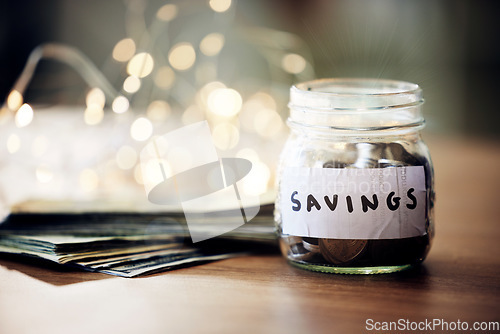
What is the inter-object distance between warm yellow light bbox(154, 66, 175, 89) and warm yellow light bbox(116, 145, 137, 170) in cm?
34

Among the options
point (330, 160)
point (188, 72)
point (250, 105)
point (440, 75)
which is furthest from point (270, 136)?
point (440, 75)

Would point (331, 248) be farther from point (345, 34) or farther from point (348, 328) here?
point (345, 34)

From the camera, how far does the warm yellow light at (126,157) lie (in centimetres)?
112

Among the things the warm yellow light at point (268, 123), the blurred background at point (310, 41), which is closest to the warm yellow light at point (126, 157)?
the warm yellow light at point (268, 123)

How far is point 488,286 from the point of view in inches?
22.8

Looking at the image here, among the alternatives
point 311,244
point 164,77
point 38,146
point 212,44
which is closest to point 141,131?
point 38,146

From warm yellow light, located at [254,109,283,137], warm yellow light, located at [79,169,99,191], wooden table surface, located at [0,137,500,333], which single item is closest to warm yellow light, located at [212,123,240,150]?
warm yellow light, located at [254,109,283,137]

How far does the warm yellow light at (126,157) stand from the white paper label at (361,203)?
0.58 meters

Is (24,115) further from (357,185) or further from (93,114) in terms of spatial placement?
(357,185)

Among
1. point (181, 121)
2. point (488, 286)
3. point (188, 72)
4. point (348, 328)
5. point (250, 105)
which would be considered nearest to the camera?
point (348, 328)

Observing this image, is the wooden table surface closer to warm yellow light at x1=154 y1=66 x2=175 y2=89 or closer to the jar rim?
the jar rim

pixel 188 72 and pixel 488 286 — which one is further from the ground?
pixel 188 72

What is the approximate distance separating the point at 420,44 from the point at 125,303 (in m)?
2.68

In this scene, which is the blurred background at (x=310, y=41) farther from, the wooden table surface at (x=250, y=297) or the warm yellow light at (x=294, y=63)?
the wooden table surface at (x=250, y=297)
